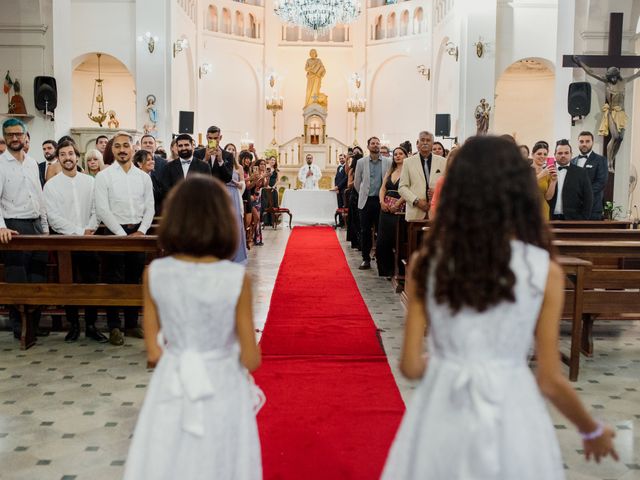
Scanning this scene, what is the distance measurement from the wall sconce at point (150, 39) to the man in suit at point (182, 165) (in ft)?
38.7

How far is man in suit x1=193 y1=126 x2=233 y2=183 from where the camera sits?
705 cm

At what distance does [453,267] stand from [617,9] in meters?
12.4

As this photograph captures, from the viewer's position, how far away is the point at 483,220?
1787mm

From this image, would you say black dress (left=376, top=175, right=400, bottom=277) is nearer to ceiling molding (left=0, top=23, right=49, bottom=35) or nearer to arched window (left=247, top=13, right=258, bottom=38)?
ceiling molding (left=0, top=23, right=49, bottom=35)

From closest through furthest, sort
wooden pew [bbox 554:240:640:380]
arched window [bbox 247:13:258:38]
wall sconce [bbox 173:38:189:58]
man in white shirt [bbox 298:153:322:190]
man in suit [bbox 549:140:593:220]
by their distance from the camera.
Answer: wooden pew [bbox 554:240:640:380], man in suit [bbox 549:140:593:220], wall sconce [bbox 173:38:189:58], man in white shirt [bbox 298:153:322:190], arched window [bbox 247:13:258:38]

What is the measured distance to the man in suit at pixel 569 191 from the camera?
7.54 meters

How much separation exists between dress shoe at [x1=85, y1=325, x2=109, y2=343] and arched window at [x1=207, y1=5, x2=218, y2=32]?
18.6 metres

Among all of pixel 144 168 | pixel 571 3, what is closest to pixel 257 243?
pixel 144 168

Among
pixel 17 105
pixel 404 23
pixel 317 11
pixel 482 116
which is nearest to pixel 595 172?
pixel 482 116

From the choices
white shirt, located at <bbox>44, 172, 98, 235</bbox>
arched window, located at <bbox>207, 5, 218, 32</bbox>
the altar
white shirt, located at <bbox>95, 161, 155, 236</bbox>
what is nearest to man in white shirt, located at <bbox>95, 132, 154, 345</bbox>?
white shirt, located at <bbox>95, 161, 155, 236</bbox>

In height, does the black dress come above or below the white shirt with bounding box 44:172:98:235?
below

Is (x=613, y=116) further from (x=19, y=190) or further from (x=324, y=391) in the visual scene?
(x=19, y=190)

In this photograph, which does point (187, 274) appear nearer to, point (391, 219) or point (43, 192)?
point (43, 192)

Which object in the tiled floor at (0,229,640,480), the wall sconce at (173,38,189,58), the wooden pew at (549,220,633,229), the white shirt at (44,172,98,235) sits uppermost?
the wall sconce at (173,38,189,58)
